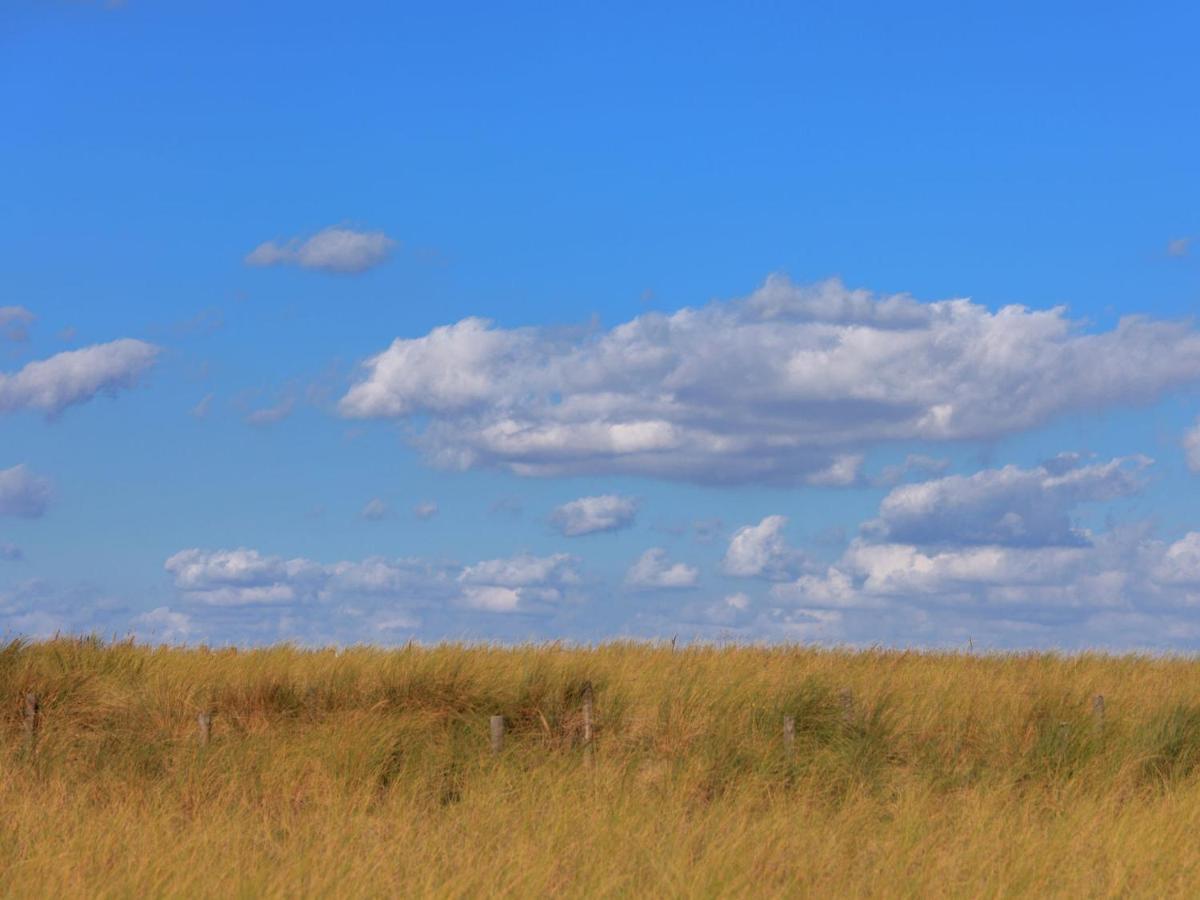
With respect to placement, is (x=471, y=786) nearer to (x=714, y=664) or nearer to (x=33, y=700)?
(x=33, y=700)

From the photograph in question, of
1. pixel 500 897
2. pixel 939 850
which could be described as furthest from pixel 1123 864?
pixel 500 897

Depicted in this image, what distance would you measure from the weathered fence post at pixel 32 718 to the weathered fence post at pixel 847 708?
10.4 meters

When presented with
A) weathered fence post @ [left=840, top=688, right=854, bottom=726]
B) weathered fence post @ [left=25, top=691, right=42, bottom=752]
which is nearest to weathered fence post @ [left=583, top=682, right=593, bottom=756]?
weathered fence post @ [left=840, top=688, right=854, bottom=726]

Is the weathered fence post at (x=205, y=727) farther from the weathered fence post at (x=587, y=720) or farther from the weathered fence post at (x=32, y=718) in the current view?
the weathered fence post at (x=587, y=720)

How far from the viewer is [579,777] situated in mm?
14727

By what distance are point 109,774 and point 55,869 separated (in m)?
5.16

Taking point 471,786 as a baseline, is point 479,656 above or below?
above

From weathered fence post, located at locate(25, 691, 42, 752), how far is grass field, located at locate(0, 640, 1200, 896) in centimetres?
12

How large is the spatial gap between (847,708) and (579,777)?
436 centimetres

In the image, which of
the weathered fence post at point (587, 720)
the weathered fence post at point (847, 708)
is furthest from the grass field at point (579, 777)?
the weathered fence post at point (587, 720)

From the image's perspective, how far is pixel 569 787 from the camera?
1430 centimetres

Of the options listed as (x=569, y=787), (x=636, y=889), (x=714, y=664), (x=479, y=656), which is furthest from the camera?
(x=714, y=664)

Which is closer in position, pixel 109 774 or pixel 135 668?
pixel 109 774

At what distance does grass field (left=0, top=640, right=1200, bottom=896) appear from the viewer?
10.6 metres
